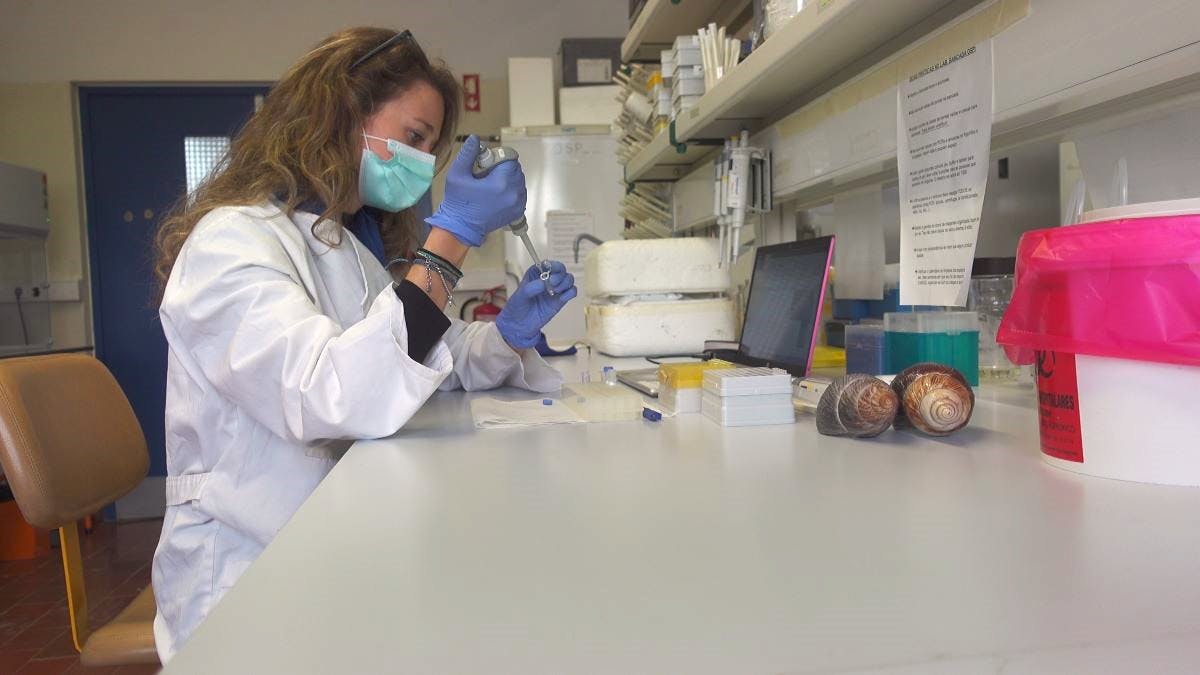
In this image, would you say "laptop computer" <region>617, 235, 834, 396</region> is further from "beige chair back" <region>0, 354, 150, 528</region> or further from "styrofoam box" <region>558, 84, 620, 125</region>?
"styrofoam box" <region>558, 84, 620, 125</region>

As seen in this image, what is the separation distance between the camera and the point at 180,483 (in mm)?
1204

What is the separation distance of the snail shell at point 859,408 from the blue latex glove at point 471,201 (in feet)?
2.17

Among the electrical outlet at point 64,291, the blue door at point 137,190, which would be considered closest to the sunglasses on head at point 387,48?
the blue door at point 137,190

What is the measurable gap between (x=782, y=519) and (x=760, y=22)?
128cm

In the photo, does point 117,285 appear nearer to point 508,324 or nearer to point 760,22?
point 508,324

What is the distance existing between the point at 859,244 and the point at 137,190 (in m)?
3.86

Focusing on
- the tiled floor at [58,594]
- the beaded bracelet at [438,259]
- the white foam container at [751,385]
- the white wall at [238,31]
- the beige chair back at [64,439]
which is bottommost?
the tiled floor at [58,594]

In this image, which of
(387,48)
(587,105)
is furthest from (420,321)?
(587,105)

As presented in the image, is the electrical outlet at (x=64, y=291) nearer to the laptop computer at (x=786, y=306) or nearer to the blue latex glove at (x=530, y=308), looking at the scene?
the blue latex glove at (x=530, y=308)

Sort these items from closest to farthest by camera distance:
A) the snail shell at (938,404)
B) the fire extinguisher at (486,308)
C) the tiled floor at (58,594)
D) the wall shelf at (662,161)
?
1. the snail shell at (938,404)
2. the wall shelf at (662,161)
3. the tiled floor at (58,594)
4. the fire extinguisher at (486,308)

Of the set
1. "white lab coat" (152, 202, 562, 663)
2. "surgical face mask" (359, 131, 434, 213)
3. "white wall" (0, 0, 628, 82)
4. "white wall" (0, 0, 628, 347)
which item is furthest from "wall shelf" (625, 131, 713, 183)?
"white wall" (0, 0, 628, 347)

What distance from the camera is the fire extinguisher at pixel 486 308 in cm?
395

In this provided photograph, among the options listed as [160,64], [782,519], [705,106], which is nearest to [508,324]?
[705,106]

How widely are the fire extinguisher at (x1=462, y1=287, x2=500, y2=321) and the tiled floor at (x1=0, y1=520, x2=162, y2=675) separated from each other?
174 cm
